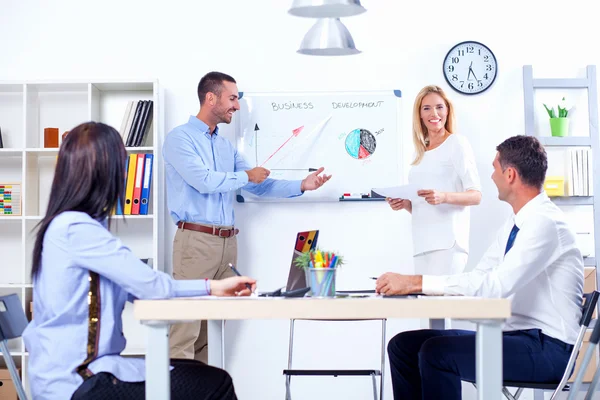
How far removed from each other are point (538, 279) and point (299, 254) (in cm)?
85

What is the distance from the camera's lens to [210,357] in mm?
3143

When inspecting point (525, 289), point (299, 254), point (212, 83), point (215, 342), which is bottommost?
point (215, 342)

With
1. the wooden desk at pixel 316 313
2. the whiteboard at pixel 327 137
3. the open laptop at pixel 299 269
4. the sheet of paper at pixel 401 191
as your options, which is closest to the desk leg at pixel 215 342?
the open laptop at pixel 299 269

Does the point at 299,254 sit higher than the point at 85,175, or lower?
lower

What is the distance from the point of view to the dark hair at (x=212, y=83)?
4289 mm

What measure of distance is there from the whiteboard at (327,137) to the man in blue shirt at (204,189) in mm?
232

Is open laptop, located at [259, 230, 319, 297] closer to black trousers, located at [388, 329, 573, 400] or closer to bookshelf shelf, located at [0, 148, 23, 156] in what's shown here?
black trousers, located at [388, 329, 573, 400]

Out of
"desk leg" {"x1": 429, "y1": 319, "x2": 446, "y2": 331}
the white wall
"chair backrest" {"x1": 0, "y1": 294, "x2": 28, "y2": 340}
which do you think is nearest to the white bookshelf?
the white wall

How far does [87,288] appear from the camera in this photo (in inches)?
82.4

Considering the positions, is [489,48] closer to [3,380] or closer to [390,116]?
[390,116]

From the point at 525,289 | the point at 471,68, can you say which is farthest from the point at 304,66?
the point at 525,289

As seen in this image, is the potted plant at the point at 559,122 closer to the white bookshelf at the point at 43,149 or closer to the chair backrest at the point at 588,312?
the chair backrest at the point at 588,312

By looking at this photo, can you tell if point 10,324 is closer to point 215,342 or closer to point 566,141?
point 215,342

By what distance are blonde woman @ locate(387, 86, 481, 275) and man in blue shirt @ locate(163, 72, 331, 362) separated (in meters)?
0.56
